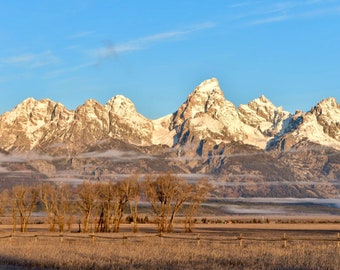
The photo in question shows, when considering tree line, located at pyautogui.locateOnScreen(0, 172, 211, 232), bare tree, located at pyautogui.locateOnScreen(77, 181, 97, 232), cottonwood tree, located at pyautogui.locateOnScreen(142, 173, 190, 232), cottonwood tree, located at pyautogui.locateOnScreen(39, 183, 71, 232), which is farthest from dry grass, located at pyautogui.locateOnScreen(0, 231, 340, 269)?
bare tree, located at pyautogui.locateOnScreen(77, 181, 97, 232)

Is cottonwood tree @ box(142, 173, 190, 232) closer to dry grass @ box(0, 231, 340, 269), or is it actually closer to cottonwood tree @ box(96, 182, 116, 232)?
cottonwood tree @ box(96, 182, 116, 232)

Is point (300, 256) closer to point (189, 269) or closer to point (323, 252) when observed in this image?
point (323, 252)

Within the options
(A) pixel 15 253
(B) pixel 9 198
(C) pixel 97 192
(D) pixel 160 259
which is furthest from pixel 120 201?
(D) pixel 160 259

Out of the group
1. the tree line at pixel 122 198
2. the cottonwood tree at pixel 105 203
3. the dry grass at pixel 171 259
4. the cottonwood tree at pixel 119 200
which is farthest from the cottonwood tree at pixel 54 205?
the dry grass at pixel 171 259

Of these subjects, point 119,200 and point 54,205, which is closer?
point 119,200

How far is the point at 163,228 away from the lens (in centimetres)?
13150

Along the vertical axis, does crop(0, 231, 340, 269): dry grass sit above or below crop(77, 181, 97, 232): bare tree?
below

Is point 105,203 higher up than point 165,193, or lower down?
lower down

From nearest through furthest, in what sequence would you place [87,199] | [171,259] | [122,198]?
[171,259], [122,198], [87,199]

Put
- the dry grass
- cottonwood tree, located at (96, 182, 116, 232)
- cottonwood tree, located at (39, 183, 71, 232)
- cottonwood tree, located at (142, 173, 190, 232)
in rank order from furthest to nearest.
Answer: cottonwood tree, located at (39, 183, 71, 232)
cottonwood tree, located at (96, 182, 116, 232)
cottonwood tree, located at (142, 173, 190, 232)
the dry grass

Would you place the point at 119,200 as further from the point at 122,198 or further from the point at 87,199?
the point at 87,199

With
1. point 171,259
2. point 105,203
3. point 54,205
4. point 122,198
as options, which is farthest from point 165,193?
point 171,259

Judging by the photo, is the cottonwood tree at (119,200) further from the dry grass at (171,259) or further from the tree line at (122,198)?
the dry grass at (171,259)

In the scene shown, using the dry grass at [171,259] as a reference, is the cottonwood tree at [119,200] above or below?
above
